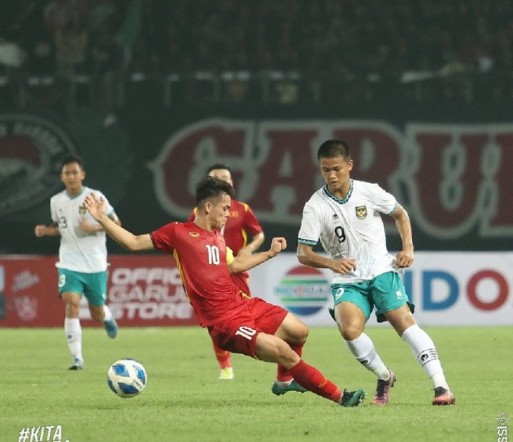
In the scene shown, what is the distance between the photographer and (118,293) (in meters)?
19.1

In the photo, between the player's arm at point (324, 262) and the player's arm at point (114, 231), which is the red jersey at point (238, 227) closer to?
the player's arm at point (324, 262)

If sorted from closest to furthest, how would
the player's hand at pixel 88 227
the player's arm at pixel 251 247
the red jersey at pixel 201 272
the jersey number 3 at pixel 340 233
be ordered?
1. the red jersey at pixel 201 272
2. the jersey number 3 at pixel 340 233
3. the player's arm at pixel 251 247
4. the player's hand at pixel 88 227

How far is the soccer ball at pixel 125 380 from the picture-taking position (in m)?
8.69

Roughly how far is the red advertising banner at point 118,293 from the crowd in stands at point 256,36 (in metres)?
4.32

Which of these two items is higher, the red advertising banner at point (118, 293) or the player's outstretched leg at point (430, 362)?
the red advertising banner at point (118, 293)

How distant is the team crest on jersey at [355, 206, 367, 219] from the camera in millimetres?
8812

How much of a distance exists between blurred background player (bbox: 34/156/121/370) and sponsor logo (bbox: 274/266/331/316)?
19.0ft

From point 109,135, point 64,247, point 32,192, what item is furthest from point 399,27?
point 64,247

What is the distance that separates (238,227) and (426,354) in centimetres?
339

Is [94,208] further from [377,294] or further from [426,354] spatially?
[426,354]

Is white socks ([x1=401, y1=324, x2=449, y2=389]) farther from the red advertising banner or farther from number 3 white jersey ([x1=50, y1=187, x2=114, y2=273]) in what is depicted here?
the red advertising banner

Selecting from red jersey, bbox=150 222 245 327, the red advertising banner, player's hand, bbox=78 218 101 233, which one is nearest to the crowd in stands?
the red advertising banner

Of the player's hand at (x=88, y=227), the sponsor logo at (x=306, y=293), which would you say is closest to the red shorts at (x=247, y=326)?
the player's hand at (x=88, y=227)

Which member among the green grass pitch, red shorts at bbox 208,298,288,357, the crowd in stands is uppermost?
the crowd in stands
